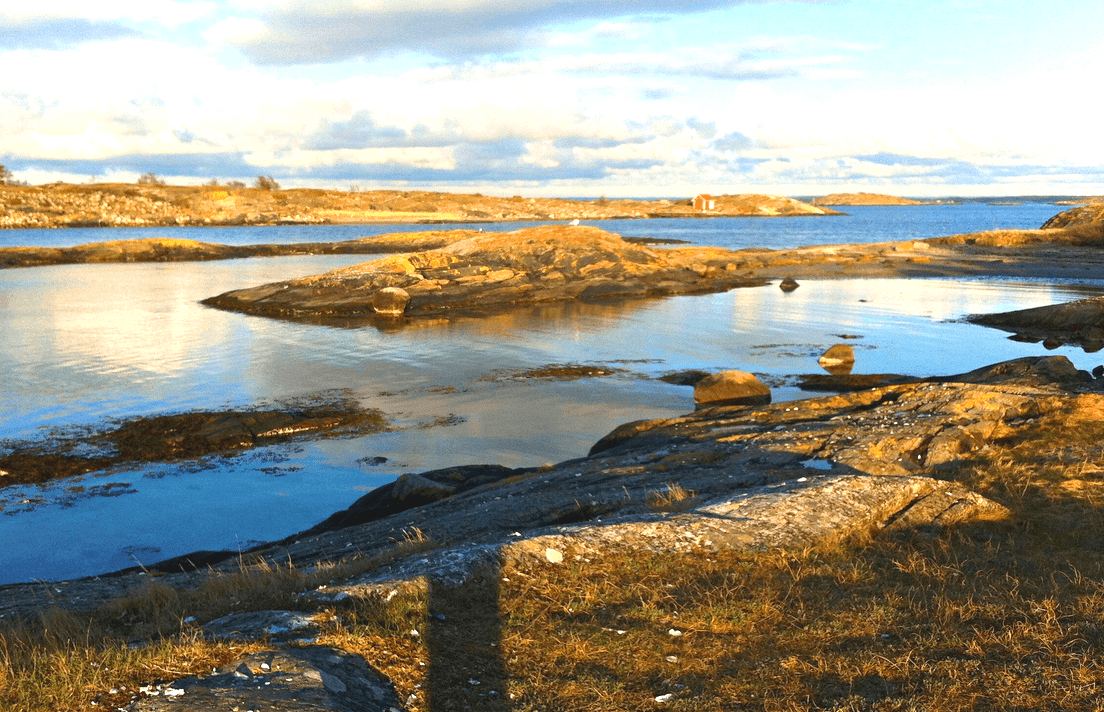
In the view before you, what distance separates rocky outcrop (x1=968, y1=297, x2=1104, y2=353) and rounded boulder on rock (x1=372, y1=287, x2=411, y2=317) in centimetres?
2588

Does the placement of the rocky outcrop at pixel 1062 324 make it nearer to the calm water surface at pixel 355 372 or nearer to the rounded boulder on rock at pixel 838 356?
the calm water surface at pixel 355 372

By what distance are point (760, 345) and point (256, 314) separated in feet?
79.9

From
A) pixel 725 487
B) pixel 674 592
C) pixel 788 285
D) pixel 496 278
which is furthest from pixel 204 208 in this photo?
pixel 674 592

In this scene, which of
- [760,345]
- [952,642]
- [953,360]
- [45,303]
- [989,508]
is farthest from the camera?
[45,303]

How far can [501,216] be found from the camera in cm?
17988

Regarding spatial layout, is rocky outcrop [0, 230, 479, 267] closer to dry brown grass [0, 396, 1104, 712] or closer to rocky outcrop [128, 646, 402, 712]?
dry brown grass [0, 396, 1104, 712]

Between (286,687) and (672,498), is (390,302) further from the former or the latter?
(286,687)

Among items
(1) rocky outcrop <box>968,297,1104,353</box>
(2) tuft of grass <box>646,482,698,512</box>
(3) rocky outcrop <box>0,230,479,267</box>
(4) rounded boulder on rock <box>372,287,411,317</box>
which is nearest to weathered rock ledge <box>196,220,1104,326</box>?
(4) rounded boulder on rock <box>372,287,411,317</box>

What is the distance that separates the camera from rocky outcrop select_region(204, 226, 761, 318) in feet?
141

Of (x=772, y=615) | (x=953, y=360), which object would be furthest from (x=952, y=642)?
(x=953, y=360)

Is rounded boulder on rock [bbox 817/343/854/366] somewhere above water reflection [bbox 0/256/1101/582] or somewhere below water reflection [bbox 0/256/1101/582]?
above

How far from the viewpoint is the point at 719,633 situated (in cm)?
633

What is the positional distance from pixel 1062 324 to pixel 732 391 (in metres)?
18.7

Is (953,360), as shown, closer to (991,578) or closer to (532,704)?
(991,578)
